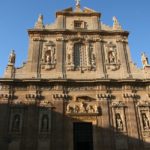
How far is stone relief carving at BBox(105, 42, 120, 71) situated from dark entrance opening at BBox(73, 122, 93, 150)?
457cm

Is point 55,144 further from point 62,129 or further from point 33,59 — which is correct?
point 33,59

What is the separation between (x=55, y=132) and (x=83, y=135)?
168cm

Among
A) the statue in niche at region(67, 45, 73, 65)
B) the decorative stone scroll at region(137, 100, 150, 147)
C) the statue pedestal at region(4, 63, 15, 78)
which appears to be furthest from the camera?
the statue in niche at region(67, 45, 73, 65)

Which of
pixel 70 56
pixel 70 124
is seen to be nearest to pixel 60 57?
pixel 70 56

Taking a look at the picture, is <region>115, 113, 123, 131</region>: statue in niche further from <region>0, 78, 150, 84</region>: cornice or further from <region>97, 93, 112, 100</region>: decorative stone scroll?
<region>0, 78, 150, 84</region>: cornice

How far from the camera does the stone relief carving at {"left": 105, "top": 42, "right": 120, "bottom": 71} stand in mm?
19391

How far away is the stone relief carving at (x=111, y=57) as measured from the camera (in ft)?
63.6

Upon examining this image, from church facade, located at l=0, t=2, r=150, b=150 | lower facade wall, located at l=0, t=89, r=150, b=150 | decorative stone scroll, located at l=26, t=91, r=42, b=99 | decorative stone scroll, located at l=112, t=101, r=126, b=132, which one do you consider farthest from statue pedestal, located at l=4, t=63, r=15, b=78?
decorative stone scroll, located at l=112, t=101, r=126, b=132

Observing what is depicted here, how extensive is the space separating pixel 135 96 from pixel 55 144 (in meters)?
5.88

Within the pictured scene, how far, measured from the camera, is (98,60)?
64.3ft

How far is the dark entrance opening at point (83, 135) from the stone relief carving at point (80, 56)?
156 inches

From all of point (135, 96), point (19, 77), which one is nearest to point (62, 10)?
point (19, 77)

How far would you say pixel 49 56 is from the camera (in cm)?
1961

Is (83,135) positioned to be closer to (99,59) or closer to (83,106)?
(83,106)
